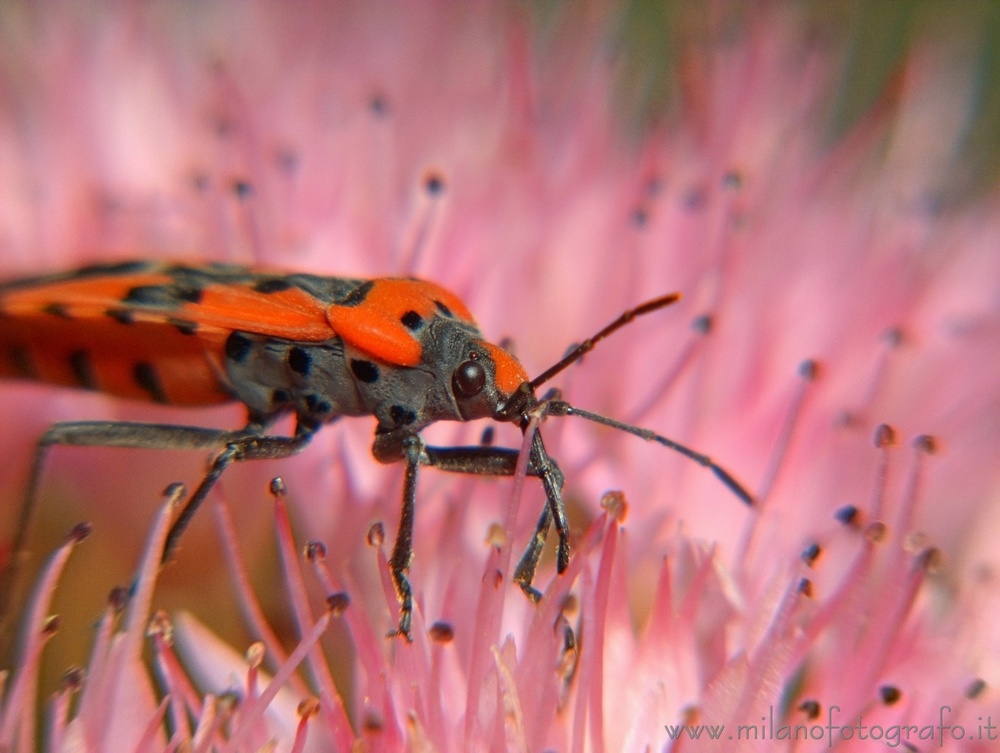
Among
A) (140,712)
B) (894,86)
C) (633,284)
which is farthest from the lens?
(894,86)

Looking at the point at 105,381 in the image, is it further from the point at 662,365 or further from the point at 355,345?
the point at 662,365

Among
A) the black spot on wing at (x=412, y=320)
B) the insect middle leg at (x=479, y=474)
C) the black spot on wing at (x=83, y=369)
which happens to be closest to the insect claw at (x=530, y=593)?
the insect middle leg at (x=479, y=474)

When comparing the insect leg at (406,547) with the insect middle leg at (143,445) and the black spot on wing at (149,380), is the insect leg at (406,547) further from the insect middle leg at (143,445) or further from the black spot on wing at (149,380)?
the black spot on wing at (149,380)

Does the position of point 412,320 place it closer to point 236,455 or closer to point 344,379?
point 344,379

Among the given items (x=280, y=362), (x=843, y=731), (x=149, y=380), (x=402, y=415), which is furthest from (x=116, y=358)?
(x=843, y=731)

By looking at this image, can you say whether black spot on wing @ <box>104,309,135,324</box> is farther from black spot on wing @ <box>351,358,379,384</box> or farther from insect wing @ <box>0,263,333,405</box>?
black spot on wing @ <box>351,358,379,384</box>

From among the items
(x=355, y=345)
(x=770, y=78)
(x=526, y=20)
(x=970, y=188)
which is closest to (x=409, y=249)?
(x=355, y=345)
